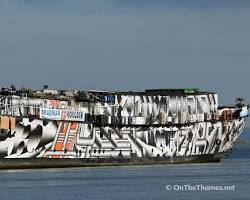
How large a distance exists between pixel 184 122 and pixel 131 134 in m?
8.98

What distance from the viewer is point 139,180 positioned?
118 meters

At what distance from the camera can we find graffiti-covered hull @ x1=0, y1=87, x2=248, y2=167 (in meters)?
136

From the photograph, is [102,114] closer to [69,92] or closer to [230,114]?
[69,92]

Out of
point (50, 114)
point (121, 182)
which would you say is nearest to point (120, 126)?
point (50, 114)

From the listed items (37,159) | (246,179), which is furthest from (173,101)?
(246,179)

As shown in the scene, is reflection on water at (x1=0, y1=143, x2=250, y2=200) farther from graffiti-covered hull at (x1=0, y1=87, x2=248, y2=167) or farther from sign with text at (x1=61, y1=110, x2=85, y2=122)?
sign with text at (x1=61, y1=110, x2=85, y2=122)

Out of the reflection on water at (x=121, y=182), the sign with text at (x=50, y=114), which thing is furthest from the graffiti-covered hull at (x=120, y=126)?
the reflection on water at (x=121, y=182)

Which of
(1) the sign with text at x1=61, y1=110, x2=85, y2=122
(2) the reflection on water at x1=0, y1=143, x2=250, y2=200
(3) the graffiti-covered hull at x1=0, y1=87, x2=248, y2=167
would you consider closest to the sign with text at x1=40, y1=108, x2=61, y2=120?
(3) the graffiti-covered hull at x1=0, y1=87, x2=248, y2=167

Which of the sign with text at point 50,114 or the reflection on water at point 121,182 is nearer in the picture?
the reflection on water at point 121,182

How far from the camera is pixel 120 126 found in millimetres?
149875

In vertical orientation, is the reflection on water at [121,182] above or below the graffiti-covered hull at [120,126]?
below

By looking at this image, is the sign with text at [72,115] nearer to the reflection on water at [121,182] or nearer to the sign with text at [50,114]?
the sign with text at [50,114]

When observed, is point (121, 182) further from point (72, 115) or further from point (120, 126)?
point (120, 126)

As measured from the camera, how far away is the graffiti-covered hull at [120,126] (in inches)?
5369
